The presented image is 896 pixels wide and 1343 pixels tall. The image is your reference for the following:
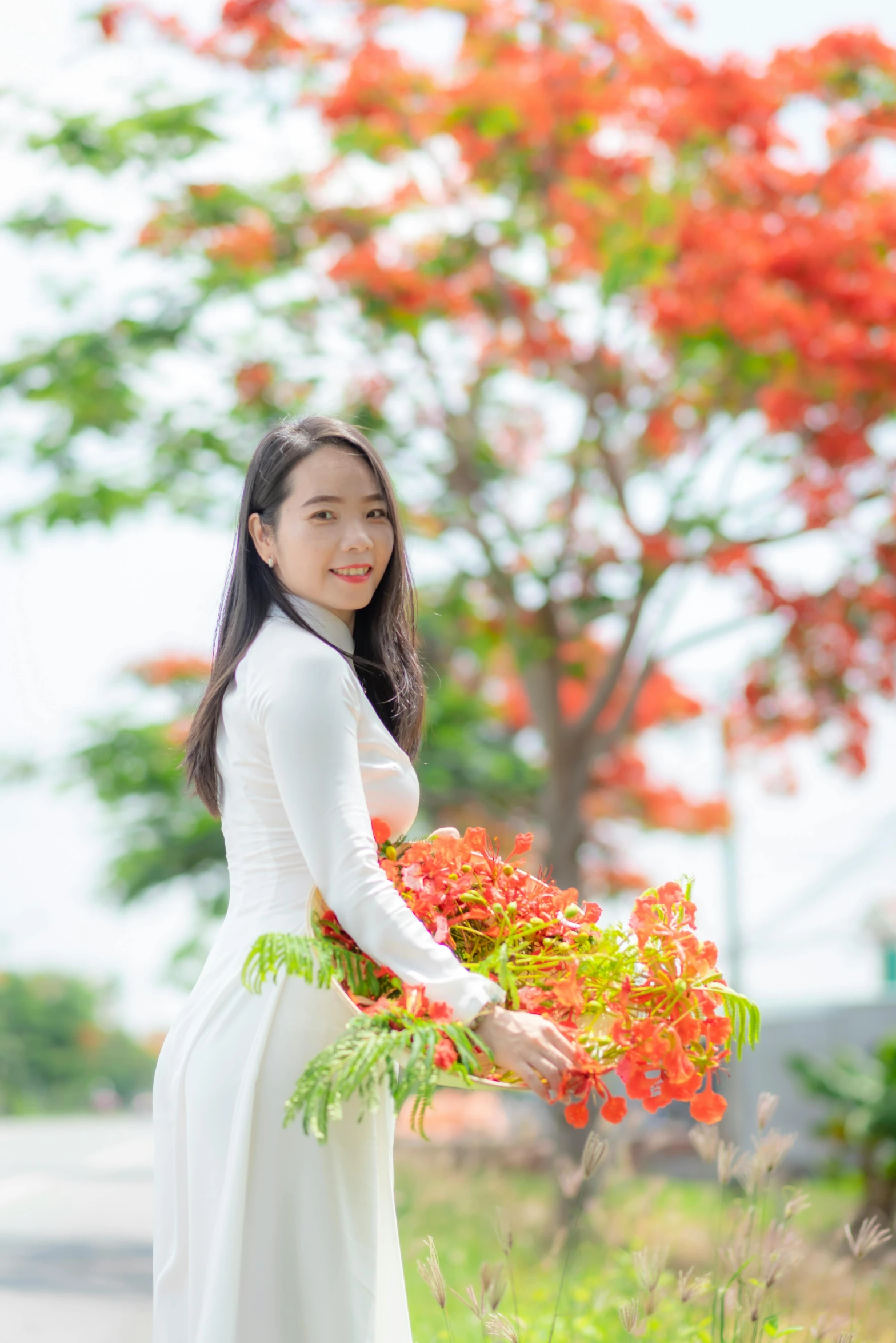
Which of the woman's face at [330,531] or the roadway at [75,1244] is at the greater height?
the woman's face at [330,531]

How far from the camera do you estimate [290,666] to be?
6.94 ft

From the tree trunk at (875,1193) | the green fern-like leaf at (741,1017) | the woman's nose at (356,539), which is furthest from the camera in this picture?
the tree trunk at (875,1193)

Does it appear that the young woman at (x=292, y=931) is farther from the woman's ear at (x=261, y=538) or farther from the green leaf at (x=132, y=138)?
the green leaf at (x=132, y=138)

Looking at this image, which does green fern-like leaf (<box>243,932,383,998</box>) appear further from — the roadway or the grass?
the roadway

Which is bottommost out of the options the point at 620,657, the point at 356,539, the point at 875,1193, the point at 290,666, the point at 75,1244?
the point at 875,1193

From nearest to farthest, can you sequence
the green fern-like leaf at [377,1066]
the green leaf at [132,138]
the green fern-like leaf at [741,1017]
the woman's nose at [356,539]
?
1. the green fern-like leaf at [377,1066]
2. the green fern-like leaf at [741,1017]
3. the woman's nose at [356,539]
4. the green leaf at [132,138]

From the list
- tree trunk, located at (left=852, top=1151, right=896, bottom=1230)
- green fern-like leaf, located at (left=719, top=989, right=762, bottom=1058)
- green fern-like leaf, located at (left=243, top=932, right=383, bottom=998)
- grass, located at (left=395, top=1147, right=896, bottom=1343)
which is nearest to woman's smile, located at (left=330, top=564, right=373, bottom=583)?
green fern-like leaf, located at (left=243, top=932, right=383, bottom=998)

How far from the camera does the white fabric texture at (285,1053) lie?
199cm

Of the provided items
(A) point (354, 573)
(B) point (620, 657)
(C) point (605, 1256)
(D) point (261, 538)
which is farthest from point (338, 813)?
(B) point (620, 657)

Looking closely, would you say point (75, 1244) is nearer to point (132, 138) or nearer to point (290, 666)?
point (132, 138)

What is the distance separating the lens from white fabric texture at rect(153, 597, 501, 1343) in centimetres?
199

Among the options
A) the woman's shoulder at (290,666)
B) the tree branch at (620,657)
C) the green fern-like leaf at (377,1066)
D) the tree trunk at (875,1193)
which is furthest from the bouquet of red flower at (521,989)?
the tree trunk at (875,1193)

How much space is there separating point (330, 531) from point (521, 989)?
29.2 inches

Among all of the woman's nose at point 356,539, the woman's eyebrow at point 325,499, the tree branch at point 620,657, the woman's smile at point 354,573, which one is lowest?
the woman's smile at point 354,573
